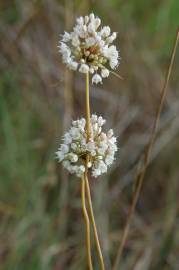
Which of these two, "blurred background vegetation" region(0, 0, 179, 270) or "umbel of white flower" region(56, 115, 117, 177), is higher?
"blurred background vegetation" region(0, 0, 179, 270)

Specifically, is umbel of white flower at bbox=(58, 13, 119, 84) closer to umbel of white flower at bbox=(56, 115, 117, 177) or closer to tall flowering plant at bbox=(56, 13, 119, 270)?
tall flowering plant at bbox=(56, 13, 119, 270)

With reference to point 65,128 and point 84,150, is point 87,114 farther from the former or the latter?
point 65,128

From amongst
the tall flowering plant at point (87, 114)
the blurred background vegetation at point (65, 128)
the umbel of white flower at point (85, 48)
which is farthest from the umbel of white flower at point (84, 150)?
the blurred background vegetation at point (65, 128)

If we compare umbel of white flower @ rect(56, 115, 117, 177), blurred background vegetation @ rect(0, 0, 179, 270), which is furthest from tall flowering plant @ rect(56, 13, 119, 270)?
blurred background vegetation @ rect(0, 0, 179, 270)

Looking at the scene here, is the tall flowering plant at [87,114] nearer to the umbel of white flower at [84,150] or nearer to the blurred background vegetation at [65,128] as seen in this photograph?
the umbel of white flower at [84,150]

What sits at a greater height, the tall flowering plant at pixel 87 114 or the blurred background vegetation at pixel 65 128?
the blurred background vegetation at pixel 65 128

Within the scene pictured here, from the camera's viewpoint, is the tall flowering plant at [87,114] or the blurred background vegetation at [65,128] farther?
the blurred background vegetation at [65,128]

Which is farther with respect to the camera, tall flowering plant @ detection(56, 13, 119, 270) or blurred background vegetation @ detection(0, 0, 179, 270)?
blurred background vegetation @ detection(0, 0, 179, 270)
